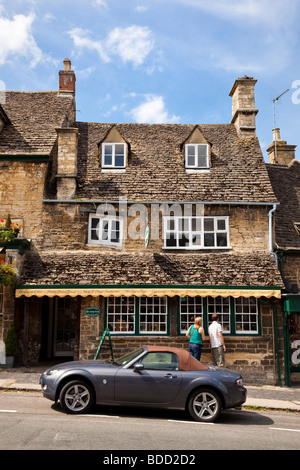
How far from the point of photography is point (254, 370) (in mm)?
13625

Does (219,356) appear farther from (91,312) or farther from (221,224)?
(221,224)

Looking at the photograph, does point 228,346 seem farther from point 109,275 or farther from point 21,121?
point 21,121

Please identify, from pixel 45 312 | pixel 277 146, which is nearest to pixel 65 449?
pixel 45 312

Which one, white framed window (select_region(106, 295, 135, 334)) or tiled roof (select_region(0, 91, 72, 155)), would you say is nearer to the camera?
white framed window (select_region(106, 295, 135, 334))

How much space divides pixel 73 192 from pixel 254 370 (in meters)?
8.99

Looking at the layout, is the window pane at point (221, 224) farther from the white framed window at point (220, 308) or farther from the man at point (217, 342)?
the man at point (217, 342)

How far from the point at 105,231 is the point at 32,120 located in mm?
6524

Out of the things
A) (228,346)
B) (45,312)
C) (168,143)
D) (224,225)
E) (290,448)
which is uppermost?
(168,143)

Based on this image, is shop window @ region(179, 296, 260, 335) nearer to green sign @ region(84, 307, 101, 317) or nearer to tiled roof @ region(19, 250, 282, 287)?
tiled roof @ region(19, 250, 282, 287)

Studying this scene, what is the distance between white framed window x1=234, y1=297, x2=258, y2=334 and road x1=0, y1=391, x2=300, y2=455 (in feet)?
15.4

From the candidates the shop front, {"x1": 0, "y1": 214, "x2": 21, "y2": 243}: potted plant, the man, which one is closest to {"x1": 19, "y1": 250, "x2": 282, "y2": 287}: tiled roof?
the shop front

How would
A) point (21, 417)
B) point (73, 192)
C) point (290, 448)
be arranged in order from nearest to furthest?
point (290, 448)
point (21, 417)
point (73, 192)

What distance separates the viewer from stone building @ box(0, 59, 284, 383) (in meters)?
13.7

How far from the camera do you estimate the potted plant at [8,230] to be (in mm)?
13438
